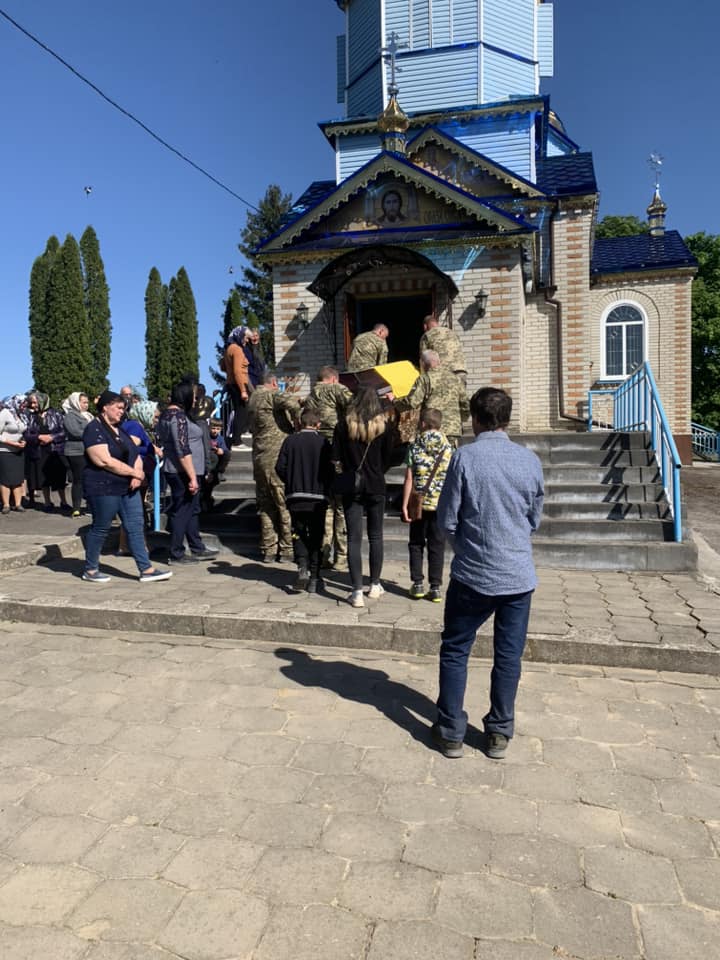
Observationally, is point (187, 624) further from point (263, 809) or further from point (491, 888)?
point (491, 888)

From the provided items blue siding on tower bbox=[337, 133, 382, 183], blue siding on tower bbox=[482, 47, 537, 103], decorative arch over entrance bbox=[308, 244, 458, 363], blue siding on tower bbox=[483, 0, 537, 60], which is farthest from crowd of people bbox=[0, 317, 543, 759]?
blue siding on tower bbox=[483, 0, 537, 60]

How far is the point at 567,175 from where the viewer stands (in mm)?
17656

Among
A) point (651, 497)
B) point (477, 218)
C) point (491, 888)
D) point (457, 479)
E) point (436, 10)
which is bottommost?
point (491, 888)

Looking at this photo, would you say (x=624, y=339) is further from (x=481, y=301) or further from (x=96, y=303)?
(x=96, y=303)

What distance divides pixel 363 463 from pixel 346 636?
4.81 feet

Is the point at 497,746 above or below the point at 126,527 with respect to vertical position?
below

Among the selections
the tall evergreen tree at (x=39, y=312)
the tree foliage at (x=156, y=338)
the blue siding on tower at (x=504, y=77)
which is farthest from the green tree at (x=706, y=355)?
the tall evergreen tree at (x=39, y=312)

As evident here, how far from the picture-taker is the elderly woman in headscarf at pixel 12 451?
10.1 metres

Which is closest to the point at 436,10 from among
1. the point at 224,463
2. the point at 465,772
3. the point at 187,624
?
the point at 224,463

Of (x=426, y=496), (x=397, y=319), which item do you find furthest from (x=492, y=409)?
(x=397, y=319)

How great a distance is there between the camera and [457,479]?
10.9 ft

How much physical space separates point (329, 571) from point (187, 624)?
6.51ft

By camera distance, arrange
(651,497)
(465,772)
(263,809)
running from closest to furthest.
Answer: (263,809) < (465,772) < (651,497)

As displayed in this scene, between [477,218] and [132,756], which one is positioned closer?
[132,756]
